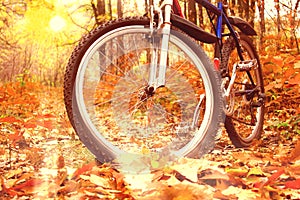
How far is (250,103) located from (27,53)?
15.8 ft

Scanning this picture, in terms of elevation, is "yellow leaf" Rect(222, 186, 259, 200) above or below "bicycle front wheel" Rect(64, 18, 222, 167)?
below

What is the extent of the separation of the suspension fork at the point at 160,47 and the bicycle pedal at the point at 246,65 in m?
0.90

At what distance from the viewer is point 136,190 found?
181 cm

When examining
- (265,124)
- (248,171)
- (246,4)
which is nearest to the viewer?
(248,171)

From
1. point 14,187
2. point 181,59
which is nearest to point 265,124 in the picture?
point 181,59

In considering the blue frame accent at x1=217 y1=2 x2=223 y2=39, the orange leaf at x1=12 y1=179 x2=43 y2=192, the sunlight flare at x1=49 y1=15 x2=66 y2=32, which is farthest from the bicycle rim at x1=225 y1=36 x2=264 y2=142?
the sunlight flare at x1=49 y1=15 x2=66 y2=32

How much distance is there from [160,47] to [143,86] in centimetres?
22

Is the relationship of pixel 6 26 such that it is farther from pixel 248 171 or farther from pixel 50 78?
pixel 248 171

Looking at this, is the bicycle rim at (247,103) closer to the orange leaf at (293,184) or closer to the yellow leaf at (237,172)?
the yellow leaf at (237,172)

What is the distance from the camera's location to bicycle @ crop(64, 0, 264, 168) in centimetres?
201

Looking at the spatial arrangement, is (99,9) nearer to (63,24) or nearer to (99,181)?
(63,24)

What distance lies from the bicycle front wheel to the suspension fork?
26mm

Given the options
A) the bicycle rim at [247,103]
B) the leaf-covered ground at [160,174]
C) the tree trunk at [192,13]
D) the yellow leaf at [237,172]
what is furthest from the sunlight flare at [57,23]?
the yellow leaf at [237,172]

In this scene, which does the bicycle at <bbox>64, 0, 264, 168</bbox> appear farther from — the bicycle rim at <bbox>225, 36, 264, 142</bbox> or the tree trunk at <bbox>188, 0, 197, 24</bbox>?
the tree trunk at <bbox>188, 0, 197, 24</bbox>
